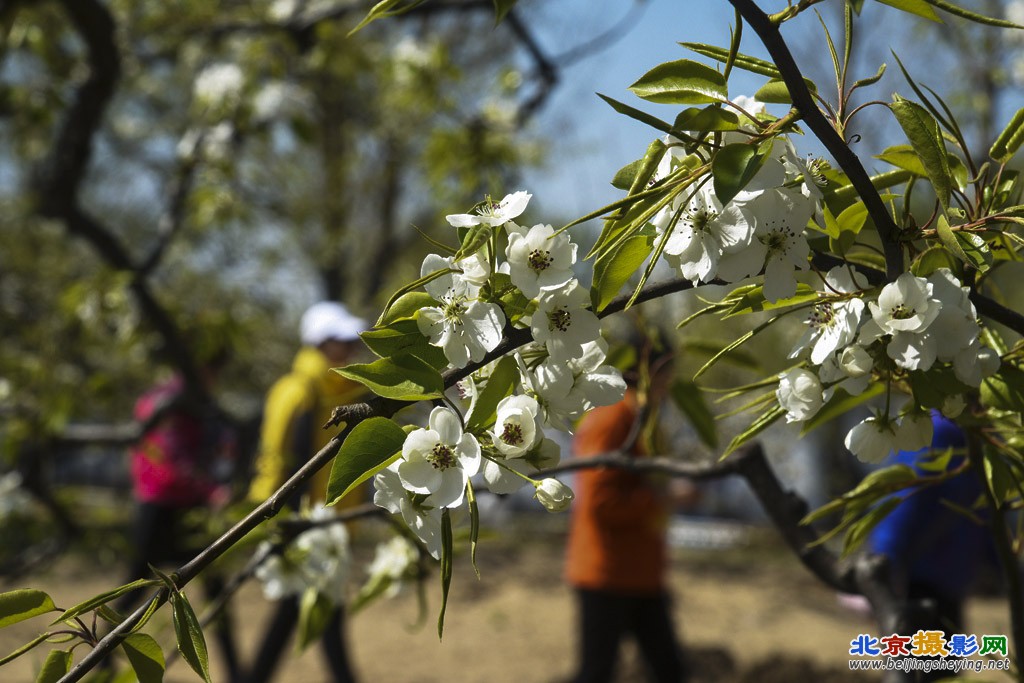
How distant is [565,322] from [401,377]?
0.55 ft

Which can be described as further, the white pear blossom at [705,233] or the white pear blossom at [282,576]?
the white pear blossom at [282,576]

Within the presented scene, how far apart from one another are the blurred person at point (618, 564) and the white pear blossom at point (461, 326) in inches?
96.5

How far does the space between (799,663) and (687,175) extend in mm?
4577

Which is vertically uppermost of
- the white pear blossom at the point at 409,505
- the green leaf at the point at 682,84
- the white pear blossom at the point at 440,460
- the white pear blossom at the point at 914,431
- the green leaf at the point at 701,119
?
the green leaf at the point at 682,84

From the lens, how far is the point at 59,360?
166 inches

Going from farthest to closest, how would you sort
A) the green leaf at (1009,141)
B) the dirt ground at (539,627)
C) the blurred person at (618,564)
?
the dirt ground at (539,627) < the blurred person at (618,564) < the green leaf at (1009,141)

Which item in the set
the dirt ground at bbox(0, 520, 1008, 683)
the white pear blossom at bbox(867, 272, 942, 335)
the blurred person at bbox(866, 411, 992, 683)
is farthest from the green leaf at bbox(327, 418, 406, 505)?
the dirt ground at bbox(0, 520, 1008, 683)

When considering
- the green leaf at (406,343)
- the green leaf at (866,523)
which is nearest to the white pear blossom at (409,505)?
the green leaf at (406,343)

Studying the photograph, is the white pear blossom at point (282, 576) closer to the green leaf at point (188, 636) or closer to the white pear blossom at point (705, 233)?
the green leaf at point (188, 636)

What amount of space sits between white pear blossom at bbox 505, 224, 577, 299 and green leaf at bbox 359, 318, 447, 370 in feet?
0.34

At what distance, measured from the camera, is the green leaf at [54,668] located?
0.87 metres

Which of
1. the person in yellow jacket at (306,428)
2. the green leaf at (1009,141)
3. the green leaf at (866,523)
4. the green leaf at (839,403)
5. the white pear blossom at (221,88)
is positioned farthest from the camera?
the white pear blossom at (221,88)

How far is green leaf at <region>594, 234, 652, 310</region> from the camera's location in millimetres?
847

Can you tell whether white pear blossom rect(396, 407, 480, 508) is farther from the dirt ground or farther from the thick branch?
the dirt ground
